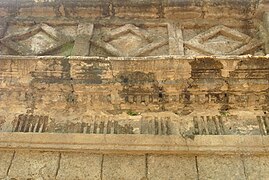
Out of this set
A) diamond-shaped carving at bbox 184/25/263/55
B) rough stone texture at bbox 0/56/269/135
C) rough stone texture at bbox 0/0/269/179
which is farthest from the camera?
diamond-shaped carving at bbox 184/25/263/55

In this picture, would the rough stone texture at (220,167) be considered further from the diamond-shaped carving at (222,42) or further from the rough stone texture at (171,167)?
the diamond-shaped carving at (222,42)

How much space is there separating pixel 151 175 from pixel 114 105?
2.75 ft

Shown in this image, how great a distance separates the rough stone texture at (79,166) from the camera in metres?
3.68

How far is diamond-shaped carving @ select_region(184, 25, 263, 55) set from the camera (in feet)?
14.9

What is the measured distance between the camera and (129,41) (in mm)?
4730

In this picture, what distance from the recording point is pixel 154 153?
150 inches

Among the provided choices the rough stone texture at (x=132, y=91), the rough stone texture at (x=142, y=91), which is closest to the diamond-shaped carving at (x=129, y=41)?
the rough stone texture at (x=142, y=91)

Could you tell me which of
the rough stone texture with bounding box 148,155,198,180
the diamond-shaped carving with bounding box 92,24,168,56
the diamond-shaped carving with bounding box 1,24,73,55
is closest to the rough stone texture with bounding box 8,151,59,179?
the rough stone texture with bounding box 148,155,198,180

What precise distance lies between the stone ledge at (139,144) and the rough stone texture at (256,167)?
6 centimetres

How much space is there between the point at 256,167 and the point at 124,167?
119 cm

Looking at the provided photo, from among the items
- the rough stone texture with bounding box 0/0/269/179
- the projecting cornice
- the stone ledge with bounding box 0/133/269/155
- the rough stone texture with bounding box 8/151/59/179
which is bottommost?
the rough stone texture with bounding box 8/151/59/179

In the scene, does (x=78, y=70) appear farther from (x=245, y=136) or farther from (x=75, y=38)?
(x=245, y=136)

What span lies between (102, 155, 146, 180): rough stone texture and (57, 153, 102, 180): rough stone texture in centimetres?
7

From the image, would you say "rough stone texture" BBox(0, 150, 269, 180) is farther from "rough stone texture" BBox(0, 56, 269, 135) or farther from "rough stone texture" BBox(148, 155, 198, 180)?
"rough stone texture" BBox(0, 56, 269, 135)
